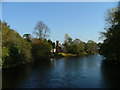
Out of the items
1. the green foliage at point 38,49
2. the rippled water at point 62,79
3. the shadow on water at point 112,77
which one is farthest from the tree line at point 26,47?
the shadow on water at point 112,77

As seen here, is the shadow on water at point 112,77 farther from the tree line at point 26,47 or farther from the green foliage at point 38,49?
the green foliage at point 38,49

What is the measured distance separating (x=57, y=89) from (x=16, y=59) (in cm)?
2074

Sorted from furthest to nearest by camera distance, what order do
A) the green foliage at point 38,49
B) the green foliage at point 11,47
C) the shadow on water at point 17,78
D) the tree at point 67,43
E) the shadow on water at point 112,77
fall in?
the tree at point 67,43 < the green foliage at point 38,49 < the green foliage at point 11,47 < the shadow on water at point 17,78 < the shadow on water at point 112,77

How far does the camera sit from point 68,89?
12.7m

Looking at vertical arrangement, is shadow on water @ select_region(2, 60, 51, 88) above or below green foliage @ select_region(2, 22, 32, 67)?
below

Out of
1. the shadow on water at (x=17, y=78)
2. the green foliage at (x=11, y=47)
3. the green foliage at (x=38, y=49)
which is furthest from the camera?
the green foliage at (x=38, y=49)

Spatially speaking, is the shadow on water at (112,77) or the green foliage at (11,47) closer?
the shadow on water at (112,77)

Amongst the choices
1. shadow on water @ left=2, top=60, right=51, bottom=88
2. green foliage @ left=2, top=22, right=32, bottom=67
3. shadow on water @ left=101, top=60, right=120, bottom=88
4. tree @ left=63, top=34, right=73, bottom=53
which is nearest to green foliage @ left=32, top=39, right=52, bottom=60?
green foliage @ left=2, top=22, right=32, bottom=67

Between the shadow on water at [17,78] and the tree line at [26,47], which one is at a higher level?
the tree line at [26,47]

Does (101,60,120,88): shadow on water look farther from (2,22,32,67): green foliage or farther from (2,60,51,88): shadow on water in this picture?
(2,22,32,67): green foliage

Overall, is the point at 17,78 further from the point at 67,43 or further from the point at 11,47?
the point at 67,43

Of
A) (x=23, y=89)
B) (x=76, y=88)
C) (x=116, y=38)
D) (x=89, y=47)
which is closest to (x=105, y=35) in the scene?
(x=116, y=38)

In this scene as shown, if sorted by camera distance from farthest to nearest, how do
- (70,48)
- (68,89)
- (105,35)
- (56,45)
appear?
(56,45)
(70,48)
(105,35)
(68,89)

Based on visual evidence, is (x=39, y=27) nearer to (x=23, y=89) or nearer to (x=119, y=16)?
(x=119, y=16)
